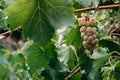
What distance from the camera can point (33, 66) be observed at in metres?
1.51

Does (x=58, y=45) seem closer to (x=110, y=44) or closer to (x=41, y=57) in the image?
(x=41, y=57)

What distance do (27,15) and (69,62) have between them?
1.44ft

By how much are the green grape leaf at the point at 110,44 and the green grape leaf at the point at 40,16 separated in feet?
0.92

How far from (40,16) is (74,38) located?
0.28m

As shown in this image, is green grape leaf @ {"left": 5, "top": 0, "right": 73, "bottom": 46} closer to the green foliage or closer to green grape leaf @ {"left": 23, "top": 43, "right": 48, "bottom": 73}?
the green foliage

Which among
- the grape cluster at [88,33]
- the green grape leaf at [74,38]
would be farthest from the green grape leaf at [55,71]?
the grape cluster at [88,33]

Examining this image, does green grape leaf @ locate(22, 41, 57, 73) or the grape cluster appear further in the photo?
green grape leaf @ locate(22, 41, 57, 73)

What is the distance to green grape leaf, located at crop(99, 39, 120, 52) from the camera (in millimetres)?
1395

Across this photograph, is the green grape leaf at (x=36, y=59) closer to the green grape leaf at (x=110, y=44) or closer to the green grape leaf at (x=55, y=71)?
the green grape leaf at (x=55, y=71)

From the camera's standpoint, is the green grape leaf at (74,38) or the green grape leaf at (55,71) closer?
the green grape leaf at (74,38)

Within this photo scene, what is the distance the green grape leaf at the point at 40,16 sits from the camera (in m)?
1.15

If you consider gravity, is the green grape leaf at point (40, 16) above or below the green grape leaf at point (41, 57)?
above

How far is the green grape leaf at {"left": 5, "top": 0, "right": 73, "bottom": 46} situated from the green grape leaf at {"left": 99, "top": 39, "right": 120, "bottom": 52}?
0.28 meters

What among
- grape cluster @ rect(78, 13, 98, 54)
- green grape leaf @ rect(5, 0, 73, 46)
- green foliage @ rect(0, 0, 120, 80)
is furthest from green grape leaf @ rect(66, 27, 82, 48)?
green grape leaf @ rect(5, 0, 73, 46)
